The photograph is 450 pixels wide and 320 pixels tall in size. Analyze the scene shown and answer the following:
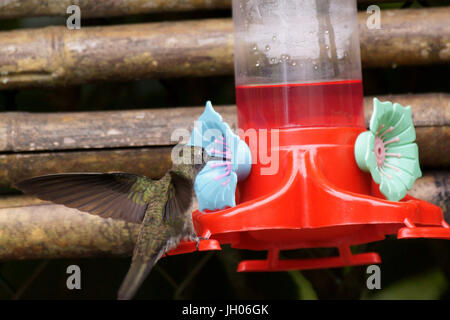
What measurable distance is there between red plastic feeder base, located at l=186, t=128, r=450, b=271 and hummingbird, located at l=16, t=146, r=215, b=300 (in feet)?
0.36

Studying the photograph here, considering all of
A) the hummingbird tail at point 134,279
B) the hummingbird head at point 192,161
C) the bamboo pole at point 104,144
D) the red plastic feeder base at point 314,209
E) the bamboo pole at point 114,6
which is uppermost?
the bamboo pole at point 114,6

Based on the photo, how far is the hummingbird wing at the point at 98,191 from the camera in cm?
167

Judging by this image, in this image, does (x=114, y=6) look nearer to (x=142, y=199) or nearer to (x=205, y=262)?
(x=142, y=199)

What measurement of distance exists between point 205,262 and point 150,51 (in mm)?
980

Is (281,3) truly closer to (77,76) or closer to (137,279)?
(77,76)

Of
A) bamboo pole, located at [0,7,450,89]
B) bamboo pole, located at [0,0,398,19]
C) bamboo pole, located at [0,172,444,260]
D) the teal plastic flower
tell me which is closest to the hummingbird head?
the teal plastic flower

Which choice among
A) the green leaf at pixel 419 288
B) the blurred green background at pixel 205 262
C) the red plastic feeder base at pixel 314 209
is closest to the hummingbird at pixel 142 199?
the red plastic feeder base at pixel 314 209

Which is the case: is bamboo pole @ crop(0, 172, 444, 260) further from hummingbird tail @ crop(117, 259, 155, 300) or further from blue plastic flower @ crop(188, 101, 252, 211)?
blue plastic flower @ crop(188, 101, 252, 211)

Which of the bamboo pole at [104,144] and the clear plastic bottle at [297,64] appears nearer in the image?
the clear plastic bottle at [297,64]

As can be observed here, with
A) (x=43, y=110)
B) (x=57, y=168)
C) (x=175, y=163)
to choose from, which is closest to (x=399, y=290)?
(x=175, y=163)

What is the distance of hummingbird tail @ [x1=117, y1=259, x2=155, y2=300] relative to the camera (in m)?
1.60

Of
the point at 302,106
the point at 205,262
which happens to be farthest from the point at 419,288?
the point at 302,106

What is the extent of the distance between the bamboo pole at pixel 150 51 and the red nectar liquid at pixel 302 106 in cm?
45

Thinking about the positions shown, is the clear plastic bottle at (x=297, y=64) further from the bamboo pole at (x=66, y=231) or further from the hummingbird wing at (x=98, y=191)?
the bamboo pole at (x=66, y=231)
